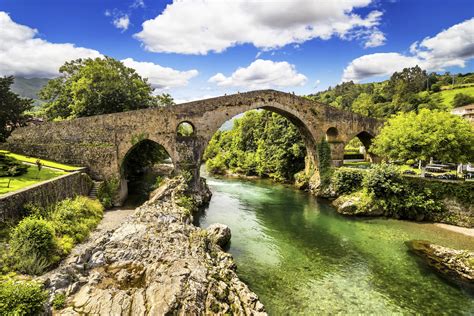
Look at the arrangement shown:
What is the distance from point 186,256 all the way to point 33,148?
55.3ft

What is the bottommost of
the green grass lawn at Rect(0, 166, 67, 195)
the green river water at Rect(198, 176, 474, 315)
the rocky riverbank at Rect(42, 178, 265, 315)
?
the green river water at Rect(198, 176, 474, 315)

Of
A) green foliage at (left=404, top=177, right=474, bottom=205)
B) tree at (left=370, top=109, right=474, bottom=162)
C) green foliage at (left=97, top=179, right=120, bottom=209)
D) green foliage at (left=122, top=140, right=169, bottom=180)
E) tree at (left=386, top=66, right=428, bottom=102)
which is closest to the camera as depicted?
green foliage at (left=404, top=177, right=474, bottom=205)

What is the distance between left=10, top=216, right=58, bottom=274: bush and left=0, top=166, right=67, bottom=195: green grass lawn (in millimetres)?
2937

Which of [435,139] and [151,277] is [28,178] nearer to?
[151,277]

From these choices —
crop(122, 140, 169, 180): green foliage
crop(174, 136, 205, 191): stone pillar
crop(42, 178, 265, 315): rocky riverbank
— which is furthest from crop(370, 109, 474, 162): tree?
crop(122, 140, 169, 180): green foliage

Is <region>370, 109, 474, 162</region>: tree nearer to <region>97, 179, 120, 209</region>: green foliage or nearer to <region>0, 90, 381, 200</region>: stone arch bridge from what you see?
<region>0, 90, 381, 200</region>: stone arch bridge

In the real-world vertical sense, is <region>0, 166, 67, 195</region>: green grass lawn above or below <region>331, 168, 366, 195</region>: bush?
above

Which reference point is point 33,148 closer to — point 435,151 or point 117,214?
point 117,214

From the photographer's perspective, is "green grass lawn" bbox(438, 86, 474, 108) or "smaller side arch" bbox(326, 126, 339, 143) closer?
"smaller side arch" bbox(326, 126, 339, 143)

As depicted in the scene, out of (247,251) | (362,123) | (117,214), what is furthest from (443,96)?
(117,214)

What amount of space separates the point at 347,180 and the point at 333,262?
1270 cm

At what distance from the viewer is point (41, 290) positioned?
778cm

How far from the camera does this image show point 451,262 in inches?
539

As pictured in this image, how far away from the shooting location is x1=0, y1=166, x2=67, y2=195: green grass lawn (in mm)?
12939
